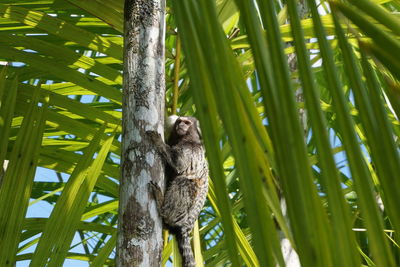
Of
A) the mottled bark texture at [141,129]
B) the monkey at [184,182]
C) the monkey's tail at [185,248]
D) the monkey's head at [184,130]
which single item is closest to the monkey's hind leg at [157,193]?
the mottled bark texture at [141,129]

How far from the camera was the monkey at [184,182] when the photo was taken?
253 cm

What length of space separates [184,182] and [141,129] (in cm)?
129

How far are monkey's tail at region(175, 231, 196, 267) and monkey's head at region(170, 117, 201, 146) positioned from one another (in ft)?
2.27

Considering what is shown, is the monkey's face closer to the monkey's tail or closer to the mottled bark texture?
the monkey's tail

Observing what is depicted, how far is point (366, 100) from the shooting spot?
24.6 inches

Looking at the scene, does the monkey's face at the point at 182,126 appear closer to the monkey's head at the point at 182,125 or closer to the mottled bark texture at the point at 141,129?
the monkey's head at the point at 182,125

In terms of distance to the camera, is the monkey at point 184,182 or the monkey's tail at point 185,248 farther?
the monkey at point 184,182

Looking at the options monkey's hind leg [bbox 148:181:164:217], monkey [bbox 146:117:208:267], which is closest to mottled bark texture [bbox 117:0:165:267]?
monkey's hind leg [bbox 148:181:164:217]

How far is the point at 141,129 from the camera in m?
1.67

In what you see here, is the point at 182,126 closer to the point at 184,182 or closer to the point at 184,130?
the point at 184,130


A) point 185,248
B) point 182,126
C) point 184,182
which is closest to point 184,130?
point 182,126

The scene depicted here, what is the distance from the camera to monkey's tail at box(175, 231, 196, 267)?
7.92ft

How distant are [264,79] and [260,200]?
0.12 m

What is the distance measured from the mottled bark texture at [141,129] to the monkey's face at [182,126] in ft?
4.37
